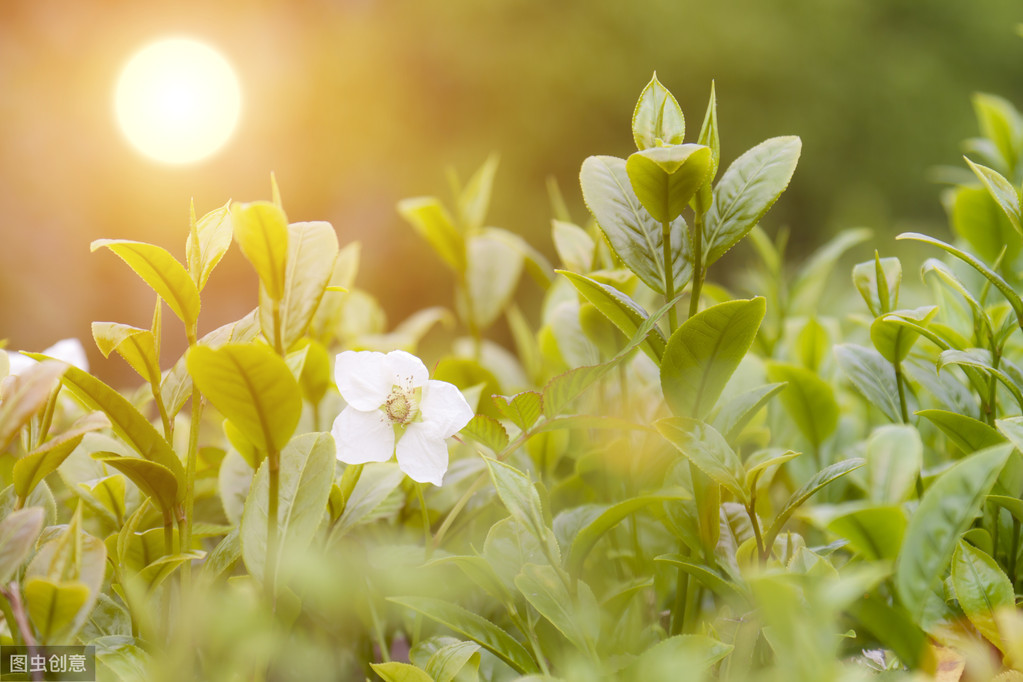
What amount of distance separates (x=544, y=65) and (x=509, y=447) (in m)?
4.41

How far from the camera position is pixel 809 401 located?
0.53m

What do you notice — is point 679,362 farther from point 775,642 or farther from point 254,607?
point 254,607

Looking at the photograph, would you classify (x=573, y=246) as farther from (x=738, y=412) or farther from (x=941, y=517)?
(x=941, y=517)

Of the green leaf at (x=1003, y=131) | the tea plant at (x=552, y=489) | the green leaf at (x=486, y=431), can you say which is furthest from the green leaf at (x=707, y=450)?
the green leaf at (x=1003, y=131)

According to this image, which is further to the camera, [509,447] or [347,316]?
[347,316]

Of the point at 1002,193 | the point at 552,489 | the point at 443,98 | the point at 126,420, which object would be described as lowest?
the point at 552,489

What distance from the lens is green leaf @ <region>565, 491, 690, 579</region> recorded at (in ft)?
1.20

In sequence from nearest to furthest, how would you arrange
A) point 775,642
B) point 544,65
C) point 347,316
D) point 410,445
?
1. point 775,642
2. point 410,445
3. point 347,316
4. point 544,65

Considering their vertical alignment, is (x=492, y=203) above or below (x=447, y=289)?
above

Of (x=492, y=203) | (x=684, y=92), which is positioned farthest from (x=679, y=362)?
(x=684, y=92)

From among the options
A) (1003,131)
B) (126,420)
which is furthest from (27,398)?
(1003,131)

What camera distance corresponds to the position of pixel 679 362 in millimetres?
357

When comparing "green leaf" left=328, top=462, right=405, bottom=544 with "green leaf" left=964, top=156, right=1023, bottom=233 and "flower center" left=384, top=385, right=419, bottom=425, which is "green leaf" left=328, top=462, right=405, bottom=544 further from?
"green leaf" left=964, top=156, right=1023, bottom=233

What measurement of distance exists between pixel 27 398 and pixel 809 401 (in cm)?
47
